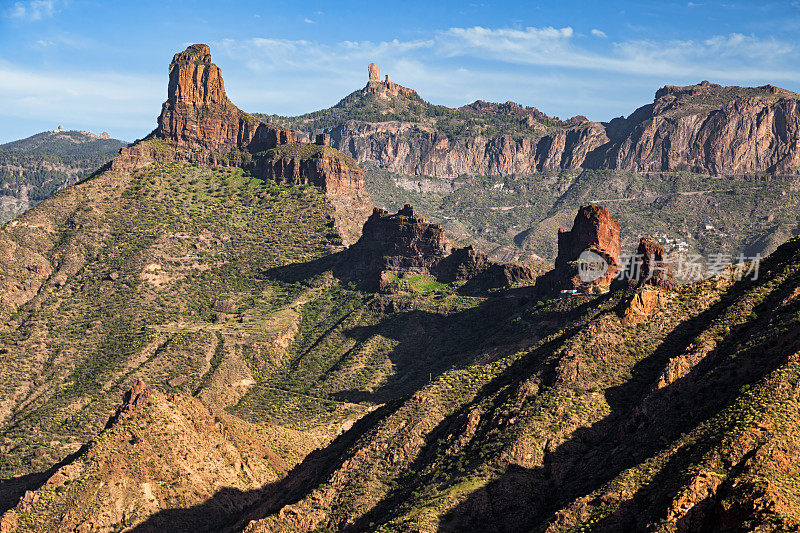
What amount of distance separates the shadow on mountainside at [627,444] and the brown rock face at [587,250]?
3367 inches

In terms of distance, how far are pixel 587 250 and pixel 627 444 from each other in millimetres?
102113

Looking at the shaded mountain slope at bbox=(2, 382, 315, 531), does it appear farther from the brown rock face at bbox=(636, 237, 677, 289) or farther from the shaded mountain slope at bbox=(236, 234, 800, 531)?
the brown rock face at bbox=(636, 237, 677, 289)

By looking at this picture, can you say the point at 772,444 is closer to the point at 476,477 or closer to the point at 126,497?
the point at 476,477

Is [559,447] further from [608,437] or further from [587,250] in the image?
[587,250]

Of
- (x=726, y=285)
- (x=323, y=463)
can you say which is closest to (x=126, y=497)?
(x=323, y=463)

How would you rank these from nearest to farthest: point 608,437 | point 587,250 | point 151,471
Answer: point 608,437, point 151,471, point 587,250

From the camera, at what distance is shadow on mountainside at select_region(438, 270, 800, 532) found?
271 feet

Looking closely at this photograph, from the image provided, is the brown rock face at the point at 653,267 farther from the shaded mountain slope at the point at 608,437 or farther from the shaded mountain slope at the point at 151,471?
the shaded mountain slope at the point at 151,471

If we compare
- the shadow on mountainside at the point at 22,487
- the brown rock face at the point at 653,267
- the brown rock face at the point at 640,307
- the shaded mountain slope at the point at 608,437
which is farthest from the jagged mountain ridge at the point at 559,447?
the brown rock face at the point at 653,267

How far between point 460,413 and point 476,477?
1330 cm

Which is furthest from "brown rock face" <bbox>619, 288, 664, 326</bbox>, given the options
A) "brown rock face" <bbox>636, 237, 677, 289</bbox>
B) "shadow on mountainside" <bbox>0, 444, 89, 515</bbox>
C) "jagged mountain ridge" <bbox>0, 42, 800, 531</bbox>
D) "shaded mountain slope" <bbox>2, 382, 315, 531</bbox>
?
"shadow on mountainside" <bbox>0, 444, 89, 515</bbox>

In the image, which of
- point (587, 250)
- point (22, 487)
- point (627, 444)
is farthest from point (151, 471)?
point (587, 250)

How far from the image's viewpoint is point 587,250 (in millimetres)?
186375

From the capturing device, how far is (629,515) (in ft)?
247
